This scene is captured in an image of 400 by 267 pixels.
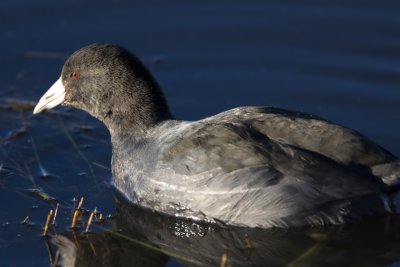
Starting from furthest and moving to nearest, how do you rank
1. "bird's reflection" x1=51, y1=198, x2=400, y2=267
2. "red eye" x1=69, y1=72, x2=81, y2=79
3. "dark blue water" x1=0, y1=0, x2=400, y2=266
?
"red eye" x1=69, y1=72, x2=81, y2=79
"dark blue water" x1=0, y1=0, x2=400, y2=266
"bird's reflection" x1=51, y1=198, x2=400, y2=267

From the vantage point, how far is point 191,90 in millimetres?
10141

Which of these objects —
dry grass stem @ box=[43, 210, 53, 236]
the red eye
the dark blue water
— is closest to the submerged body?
the dark blue water

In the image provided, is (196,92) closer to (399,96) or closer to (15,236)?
(399,96)

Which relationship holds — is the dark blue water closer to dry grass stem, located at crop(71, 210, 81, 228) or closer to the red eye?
dry grass stem, located at crop(71, 210, 81, 228)

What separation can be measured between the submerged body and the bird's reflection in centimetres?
13

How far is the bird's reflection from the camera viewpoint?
7816mm

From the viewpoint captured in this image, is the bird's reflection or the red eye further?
the red eye

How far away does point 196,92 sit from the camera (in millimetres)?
10117

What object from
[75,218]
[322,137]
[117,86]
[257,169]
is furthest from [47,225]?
[322,137]

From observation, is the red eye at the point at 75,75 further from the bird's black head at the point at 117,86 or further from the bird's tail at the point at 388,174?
the bird's tail at the point at 388,174

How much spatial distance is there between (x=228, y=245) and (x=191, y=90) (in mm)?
2591

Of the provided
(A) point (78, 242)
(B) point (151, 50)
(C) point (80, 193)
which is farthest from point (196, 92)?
(A) point (78, 242)

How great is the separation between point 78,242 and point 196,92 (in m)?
2.67

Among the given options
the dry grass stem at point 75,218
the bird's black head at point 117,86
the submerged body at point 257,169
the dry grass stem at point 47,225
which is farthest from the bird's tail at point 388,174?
the dry grass stem at point 47,225
